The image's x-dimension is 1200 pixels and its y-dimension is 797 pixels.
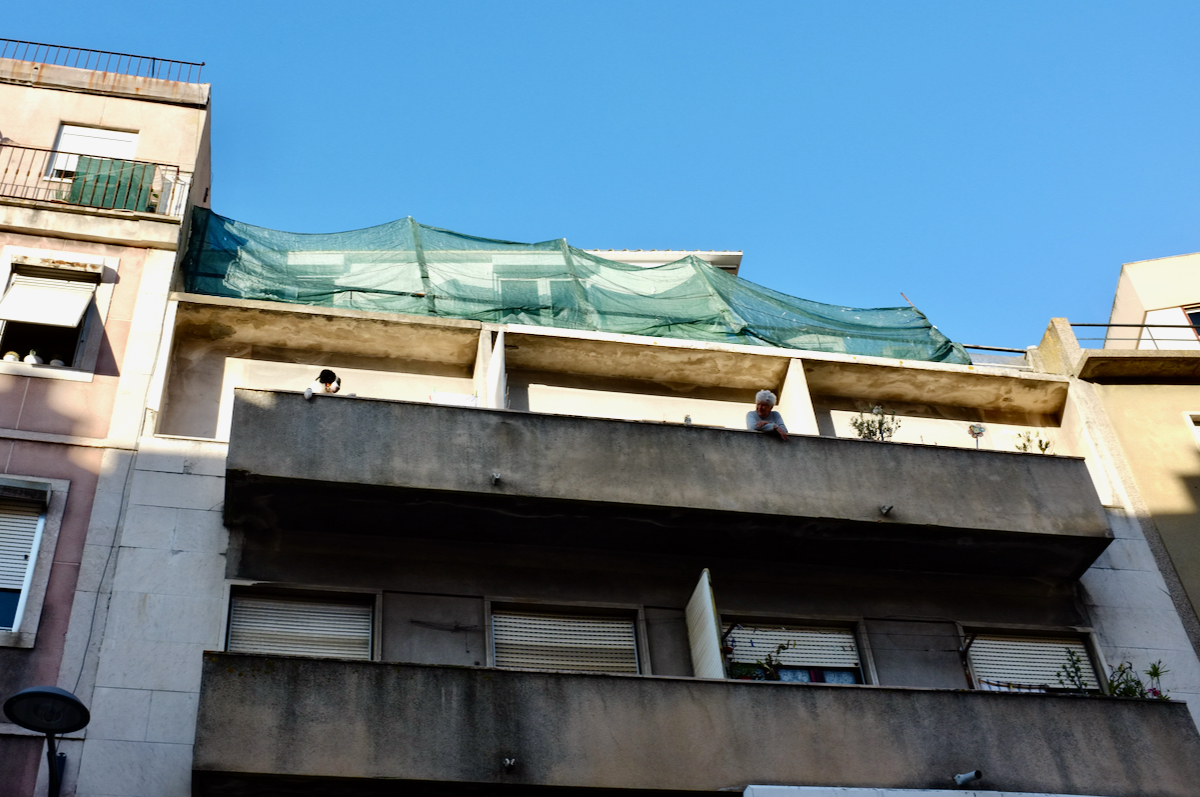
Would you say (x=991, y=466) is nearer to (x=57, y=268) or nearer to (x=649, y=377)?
(x=649, y=377)

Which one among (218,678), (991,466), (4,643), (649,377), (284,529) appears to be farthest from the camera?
(649,377)

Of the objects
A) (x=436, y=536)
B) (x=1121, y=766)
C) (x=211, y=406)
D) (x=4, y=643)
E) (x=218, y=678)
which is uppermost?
(x=211, y=406)

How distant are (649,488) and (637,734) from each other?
2.79 m

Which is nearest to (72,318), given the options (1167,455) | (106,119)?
(106,119)

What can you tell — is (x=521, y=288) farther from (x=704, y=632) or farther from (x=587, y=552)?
(x=704, y=632)

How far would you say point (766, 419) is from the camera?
46.3ft

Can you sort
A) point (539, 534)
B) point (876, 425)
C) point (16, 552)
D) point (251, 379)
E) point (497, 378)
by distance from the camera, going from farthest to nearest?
point (876, 425)
point (251, 379)
point (497, 378)
point (539, 534)
point (16, 552)

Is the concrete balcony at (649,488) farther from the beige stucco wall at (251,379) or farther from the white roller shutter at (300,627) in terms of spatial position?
the beige stucco wall at (251,379)

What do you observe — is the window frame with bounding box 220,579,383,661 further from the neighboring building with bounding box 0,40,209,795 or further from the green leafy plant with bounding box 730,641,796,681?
the green leafy plant with bounding box 730,641,796,681

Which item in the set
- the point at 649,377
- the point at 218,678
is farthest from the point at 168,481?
the point at 649,377

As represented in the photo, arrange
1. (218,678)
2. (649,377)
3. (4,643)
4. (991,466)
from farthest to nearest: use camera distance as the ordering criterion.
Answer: (649,377) < (991,466) < (4,643) < (218,678)

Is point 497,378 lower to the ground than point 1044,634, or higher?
higher

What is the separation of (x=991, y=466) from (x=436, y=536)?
597cm

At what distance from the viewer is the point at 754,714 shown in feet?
37.7
